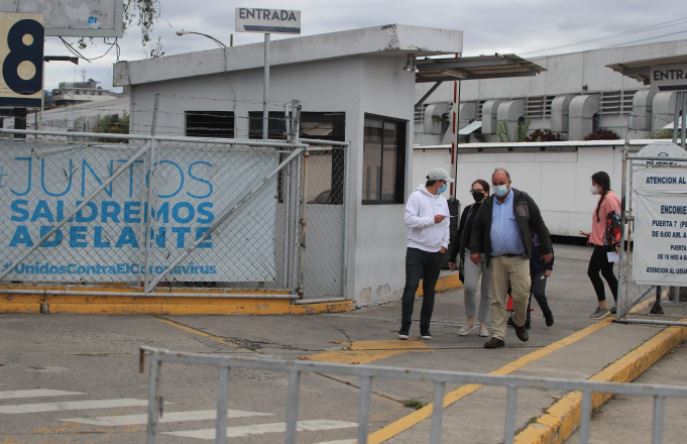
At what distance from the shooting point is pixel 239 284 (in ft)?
38.3

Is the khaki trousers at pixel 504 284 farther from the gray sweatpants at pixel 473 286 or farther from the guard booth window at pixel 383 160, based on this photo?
the guard booth window at pixel 383 160

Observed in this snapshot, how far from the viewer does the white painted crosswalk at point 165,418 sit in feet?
21.0

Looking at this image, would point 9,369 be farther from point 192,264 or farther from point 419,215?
point 419,215

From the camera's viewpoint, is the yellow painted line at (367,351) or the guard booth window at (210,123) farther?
the guard booth window at (210,123)

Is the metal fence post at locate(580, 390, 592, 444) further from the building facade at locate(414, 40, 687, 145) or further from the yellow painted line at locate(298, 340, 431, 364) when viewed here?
the building facade at locate(414, 40, 687, 145)

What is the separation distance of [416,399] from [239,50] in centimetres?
704

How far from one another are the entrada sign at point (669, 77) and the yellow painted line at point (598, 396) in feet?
10.9

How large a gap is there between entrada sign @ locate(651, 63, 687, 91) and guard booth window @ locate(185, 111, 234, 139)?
5.99 meters

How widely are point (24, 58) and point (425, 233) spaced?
5345mm

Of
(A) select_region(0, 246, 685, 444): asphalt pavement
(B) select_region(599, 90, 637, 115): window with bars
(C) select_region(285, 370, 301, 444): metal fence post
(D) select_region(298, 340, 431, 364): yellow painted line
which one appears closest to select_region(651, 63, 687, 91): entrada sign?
(A) select_region(0, 246, 685, 444): asphalt pavement

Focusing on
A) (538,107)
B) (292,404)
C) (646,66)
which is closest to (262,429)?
(292,404)

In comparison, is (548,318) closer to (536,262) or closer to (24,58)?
(536,262)

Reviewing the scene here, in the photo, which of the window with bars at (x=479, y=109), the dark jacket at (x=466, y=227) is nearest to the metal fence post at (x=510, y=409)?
the dark jacket at (x=466, y=227)

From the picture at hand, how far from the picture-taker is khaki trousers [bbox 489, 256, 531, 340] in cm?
968
